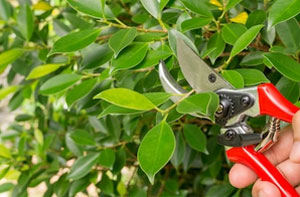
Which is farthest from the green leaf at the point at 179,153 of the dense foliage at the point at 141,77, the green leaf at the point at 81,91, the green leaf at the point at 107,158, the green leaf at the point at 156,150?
the green leaf at the point at 156,150

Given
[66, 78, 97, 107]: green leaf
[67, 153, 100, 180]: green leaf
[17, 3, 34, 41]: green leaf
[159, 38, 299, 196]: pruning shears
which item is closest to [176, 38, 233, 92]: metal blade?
[159, 38, 299, 196]: pruning shears

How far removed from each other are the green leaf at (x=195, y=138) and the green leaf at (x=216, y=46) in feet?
0.81

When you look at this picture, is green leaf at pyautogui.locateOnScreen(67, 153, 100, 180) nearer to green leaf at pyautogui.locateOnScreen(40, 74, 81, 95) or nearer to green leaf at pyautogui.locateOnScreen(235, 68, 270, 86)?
green leaf at pyautogui.locateOnScreen(40, 74, 81, 95)

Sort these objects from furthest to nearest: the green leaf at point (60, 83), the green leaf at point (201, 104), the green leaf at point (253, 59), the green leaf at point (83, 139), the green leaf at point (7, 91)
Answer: the green leaf at point (7, 91), the green leaf at point (83, 139), the green leaf at point (60, 83), the green leaf at point (253, 59), the green leaf at point (201, 104)

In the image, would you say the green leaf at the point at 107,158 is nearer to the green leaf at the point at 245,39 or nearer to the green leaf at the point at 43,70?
the green leaf at the point at 43,70

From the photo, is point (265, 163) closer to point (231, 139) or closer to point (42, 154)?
point (231, 139)

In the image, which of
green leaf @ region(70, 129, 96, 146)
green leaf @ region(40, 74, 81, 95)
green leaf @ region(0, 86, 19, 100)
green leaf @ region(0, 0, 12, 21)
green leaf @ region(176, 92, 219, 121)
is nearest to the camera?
green leaf @ region(176, 92, 219, 121)

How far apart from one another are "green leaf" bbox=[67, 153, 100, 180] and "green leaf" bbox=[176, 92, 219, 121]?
1.37 ft

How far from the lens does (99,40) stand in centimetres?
104

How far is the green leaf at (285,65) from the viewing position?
766 mm

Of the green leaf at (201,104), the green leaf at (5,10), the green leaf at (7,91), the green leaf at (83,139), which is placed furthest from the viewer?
the green leaf at (7,91)

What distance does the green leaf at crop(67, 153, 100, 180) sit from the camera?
1057mm

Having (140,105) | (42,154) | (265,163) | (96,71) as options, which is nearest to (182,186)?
(42,154)

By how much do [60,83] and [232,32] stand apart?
368 mm
